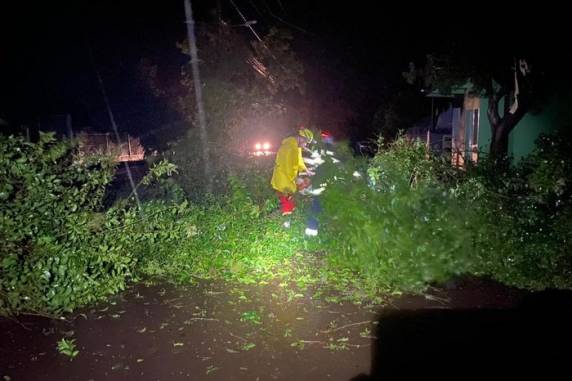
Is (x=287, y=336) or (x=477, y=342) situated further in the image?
(x=287, y=336)

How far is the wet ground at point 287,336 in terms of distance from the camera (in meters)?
3.88

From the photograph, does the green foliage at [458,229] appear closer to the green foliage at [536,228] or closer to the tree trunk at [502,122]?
the green foliage at [536,228]

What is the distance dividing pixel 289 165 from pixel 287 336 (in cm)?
367

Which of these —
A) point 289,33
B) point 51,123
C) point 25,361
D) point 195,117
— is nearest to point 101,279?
point 25,361

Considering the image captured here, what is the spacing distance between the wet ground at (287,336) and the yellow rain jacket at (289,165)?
253 centimetres

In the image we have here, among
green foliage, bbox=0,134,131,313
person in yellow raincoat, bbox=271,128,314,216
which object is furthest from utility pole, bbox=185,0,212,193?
green foliage, bbox=0,134,131,313

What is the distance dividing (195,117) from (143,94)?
50.9 ft

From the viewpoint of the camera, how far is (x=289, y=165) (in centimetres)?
767

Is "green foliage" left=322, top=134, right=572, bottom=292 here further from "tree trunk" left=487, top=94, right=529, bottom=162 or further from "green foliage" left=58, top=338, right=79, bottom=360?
"tree trunk" left=487, top=94, right=529, bottom=162

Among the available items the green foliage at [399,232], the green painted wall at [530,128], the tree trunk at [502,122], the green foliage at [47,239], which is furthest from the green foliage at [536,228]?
the tree trunk at [502,122]

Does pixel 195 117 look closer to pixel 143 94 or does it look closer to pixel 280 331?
pixel 280 331

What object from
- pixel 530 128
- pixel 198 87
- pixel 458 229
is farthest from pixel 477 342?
pixel 198 87

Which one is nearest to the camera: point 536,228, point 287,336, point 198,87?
point 287,336

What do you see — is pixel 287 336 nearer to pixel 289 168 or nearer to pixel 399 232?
pixel 399 232
